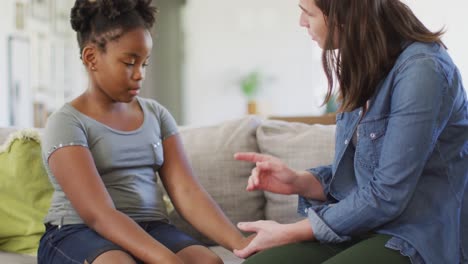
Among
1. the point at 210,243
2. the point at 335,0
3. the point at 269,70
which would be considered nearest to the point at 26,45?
the point at 269,70

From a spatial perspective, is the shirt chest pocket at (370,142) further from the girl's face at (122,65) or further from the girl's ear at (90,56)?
the girl's ear at (90,56)

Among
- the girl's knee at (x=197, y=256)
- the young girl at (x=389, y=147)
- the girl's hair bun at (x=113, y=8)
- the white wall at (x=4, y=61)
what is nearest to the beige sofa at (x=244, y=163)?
the girl's knee at (x=197, y=256)

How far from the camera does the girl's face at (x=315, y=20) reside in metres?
1.32

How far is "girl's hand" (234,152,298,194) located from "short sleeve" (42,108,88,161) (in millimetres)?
450

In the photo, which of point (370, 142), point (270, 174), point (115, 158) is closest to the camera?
point (370, 142)

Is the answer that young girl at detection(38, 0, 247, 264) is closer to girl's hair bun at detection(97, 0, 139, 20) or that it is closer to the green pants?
girl's hair bun at detection(97, 0, 139, 20)

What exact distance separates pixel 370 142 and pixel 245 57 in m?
6.08

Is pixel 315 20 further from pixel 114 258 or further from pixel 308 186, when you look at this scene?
pixel 114 258

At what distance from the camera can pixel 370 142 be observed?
1293 mm

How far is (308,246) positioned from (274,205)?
0.75m

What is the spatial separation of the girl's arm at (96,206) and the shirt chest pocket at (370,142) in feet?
1.62

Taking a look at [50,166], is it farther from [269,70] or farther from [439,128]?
[269,70]

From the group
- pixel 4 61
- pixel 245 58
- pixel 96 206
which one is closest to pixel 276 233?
pixel 96 206

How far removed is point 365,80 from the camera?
1.27 m
